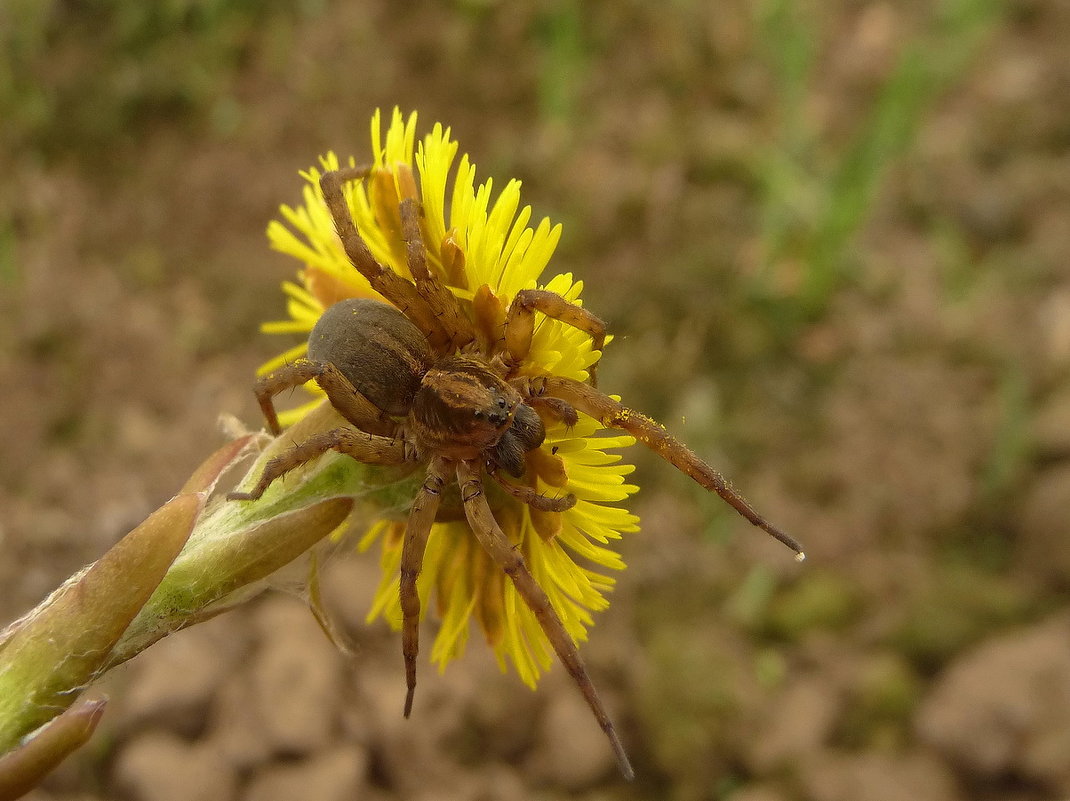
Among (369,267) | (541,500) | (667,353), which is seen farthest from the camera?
(667,353)

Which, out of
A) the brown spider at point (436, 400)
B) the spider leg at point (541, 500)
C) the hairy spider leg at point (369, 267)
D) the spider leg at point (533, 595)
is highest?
the hairy spider leg at point (369, 267)

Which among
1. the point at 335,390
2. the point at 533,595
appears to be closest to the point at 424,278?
the point at 335,390

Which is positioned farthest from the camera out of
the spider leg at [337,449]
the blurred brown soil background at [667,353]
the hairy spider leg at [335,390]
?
the blurred brown soil background at [667,353]

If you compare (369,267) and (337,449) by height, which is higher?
(369,267)

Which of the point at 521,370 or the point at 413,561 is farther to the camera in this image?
the point at 521,370

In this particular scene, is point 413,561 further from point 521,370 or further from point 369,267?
point 369,267

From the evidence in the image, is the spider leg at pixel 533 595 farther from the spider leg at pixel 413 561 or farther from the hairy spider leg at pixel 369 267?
the hairy spider leg at pixel 369 267

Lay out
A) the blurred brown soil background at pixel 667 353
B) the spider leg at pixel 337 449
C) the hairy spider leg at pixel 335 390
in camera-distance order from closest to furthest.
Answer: the spider leg at pixel 337 449 → the hairy spider leg at pixel 335 390 → the blurred brown soil background at pixel 667 353

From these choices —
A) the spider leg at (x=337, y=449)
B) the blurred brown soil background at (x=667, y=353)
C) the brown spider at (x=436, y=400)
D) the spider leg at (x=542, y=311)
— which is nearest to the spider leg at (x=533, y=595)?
the brown spider at (x=436, y=400)

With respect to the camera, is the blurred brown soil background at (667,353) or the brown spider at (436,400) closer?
the brown spider at (436,400)

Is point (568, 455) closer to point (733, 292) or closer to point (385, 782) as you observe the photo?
point (385, 782)
